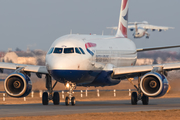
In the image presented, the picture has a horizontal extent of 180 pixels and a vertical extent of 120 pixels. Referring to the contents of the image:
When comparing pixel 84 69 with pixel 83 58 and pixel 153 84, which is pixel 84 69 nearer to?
pixel 83 58

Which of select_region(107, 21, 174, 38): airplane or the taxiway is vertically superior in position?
select_region(107, 21, 174, 38): airplane

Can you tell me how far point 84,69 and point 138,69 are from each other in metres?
3.73

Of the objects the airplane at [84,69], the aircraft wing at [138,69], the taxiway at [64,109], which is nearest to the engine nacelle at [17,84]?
the airplane at [84,69]

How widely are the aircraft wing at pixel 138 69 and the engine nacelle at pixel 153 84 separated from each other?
0.97m

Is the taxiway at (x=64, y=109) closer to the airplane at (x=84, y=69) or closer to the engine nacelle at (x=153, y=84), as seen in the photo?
the engine nacelle at (x=153, y=84)

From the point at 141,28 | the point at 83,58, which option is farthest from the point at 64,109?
the point at 141,28

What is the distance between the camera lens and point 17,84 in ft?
88.3

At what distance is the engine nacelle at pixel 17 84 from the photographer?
1045 inches

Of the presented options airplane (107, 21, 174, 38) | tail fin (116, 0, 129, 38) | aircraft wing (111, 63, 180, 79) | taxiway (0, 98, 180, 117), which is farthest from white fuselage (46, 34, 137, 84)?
airplane (107, 21, 174, 38)

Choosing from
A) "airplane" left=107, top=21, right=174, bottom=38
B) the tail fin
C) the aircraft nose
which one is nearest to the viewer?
the aircraft nose

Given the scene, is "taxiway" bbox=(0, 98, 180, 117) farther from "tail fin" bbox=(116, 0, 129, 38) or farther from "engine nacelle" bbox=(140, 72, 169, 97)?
"tail fin" bbox=(116, 0, 129, 38)

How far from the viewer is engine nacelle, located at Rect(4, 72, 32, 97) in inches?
1045

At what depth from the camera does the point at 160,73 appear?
86.6 feet

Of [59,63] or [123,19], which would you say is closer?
[59,63]
